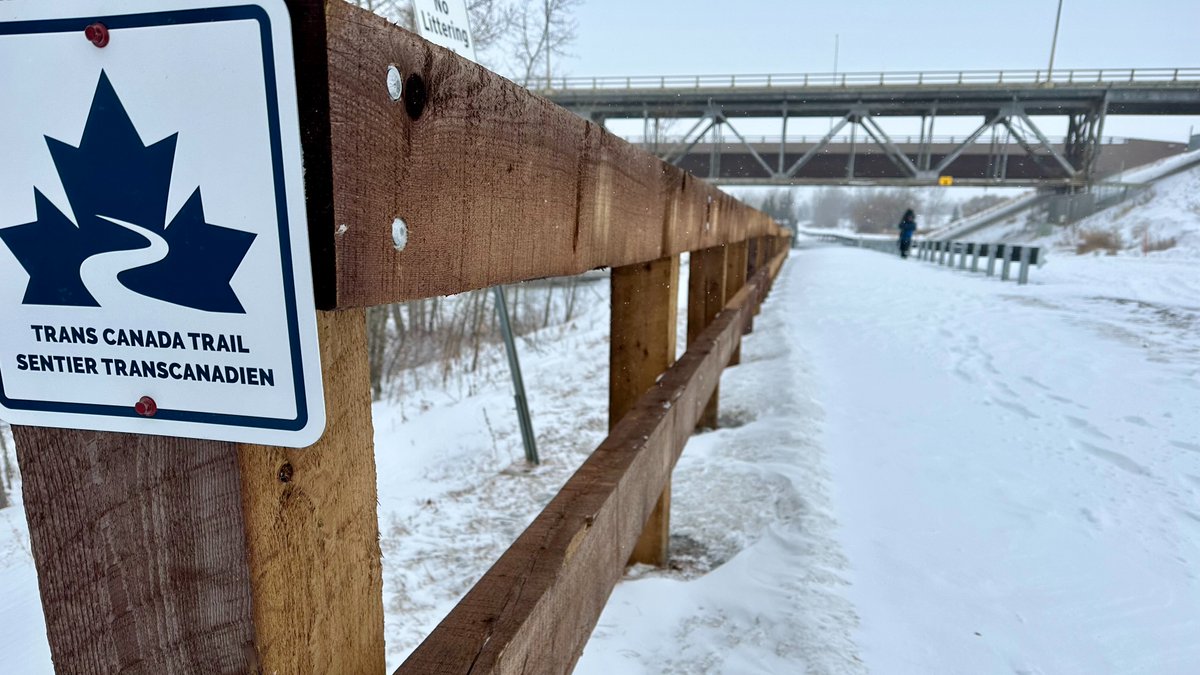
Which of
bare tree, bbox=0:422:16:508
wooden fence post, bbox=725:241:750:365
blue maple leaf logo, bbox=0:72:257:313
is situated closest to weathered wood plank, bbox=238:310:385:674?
blue maple leaf logo, bbox=0:72:257:313

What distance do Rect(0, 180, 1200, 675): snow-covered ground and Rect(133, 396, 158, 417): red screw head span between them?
5.66ft

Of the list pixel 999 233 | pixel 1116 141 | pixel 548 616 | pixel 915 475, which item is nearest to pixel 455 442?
pixel 915 475

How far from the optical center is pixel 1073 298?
8.48m

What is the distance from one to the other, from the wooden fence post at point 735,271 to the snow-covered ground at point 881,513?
34 cm

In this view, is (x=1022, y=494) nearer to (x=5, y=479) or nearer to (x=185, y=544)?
(x=185, y=544)

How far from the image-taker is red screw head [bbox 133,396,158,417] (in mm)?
652

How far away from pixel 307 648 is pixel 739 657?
1.63 meters

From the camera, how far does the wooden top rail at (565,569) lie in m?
0.96

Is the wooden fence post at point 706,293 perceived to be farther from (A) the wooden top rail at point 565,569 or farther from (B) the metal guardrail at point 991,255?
(B) the metal guardrail at point 991,255

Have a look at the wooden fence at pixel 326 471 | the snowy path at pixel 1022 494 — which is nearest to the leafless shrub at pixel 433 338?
the snowy path at pixel 1022 494

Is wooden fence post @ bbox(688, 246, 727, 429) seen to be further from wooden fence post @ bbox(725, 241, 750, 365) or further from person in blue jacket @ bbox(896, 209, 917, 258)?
person in blue jacket @ bbox(896, 209, 917, 258)

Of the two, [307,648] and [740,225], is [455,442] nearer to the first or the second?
[740,225]

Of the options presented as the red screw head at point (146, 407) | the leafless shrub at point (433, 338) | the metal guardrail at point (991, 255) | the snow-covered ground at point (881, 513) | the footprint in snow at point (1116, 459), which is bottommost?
the leafless shrub at point (433, 338)

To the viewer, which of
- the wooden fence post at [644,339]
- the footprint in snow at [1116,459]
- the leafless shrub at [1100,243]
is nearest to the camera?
the wooden fence post at [644,339]
